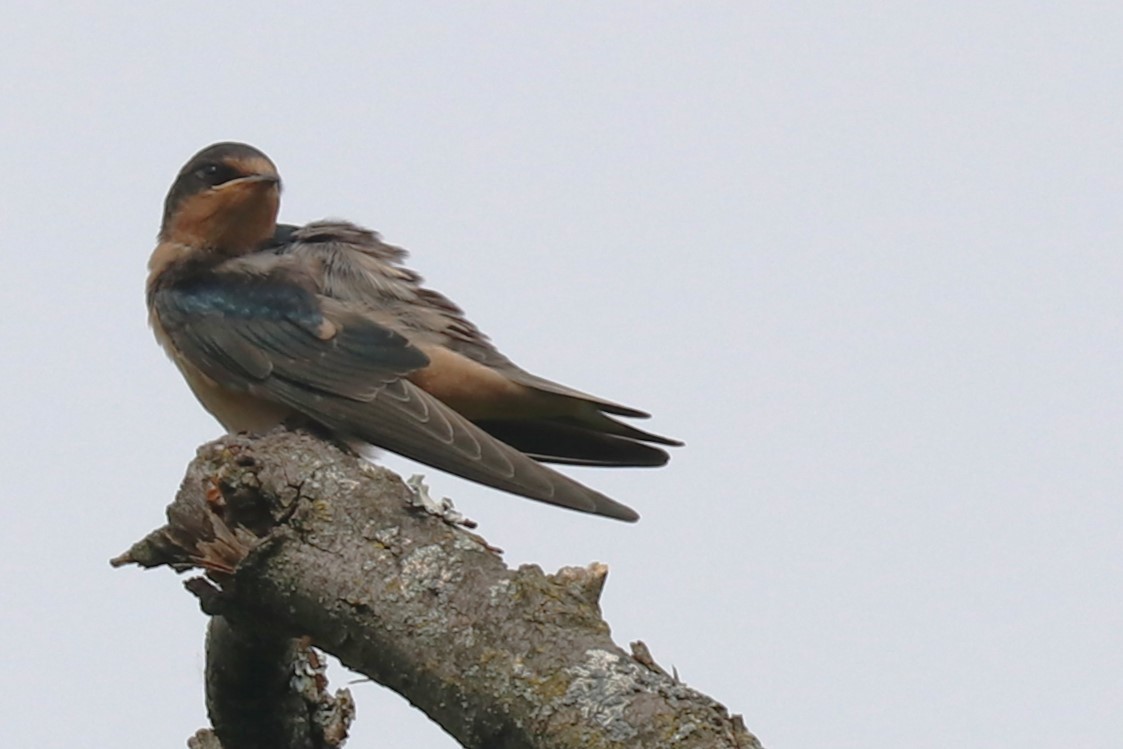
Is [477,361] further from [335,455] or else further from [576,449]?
[335,455]

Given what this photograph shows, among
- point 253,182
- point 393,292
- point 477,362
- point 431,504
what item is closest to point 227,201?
point 253,182

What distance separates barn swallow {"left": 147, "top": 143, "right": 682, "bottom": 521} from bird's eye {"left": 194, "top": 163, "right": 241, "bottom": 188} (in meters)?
0.09

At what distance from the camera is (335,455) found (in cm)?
431

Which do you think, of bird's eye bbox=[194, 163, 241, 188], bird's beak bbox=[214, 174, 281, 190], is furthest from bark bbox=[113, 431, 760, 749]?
bird's eye bbox=[194, 163, 241, 188]

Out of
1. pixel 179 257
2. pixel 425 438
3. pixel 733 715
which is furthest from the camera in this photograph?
pixel 179 257

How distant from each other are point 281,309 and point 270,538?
2.34m

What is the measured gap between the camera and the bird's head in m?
6.65

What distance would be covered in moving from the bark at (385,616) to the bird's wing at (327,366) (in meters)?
1.03

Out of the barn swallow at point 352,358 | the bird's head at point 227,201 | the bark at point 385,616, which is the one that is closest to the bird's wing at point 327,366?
the barn swallow at point 352,358

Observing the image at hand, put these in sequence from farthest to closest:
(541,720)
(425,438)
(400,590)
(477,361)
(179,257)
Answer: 1. (179,257)
2. (477,361)
3. (425,438)
4. (400,590)
5. (541,720)

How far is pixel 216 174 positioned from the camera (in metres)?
6.82

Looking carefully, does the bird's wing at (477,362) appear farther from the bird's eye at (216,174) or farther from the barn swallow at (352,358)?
the bird's eye at (216,174)

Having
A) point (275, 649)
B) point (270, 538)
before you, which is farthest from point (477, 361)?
point (270, 538)

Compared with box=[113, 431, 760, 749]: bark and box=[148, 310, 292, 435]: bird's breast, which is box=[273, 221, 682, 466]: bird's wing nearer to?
box=[148, 310, 292, 435]: bird's breast
